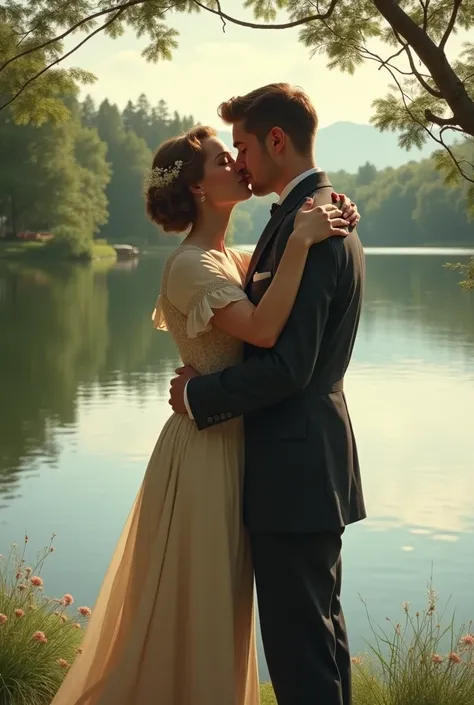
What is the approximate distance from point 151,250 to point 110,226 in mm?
6568

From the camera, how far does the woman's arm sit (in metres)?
2.98

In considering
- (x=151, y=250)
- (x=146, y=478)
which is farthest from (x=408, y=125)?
(x=151, y=250)

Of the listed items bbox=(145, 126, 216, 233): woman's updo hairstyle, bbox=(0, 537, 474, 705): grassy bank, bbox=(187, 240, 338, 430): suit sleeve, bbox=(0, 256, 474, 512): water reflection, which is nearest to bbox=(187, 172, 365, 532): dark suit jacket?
bbox=(187, 240, 338, 430): suit sleeve

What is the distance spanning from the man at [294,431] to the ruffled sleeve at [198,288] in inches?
4.2

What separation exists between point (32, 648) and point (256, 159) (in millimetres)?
2092

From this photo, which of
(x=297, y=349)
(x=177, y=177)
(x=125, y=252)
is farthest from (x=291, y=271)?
(x=125, y=252)

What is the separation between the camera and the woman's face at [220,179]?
3.35 metres

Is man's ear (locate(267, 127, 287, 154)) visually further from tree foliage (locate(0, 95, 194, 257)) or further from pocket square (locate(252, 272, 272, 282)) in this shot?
tree foliage (locate(0, 95, 194, 257))

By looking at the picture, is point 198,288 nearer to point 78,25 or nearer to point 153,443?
point 78,25

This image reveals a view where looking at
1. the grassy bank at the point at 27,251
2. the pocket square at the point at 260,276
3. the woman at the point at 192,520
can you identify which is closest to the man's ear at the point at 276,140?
the woman at the point at 192,520

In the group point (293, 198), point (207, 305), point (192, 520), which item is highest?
point (293, 198)

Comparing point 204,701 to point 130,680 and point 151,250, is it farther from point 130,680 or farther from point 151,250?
point 151,250

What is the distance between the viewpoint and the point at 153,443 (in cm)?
1082

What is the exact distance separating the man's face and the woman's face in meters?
0.08
